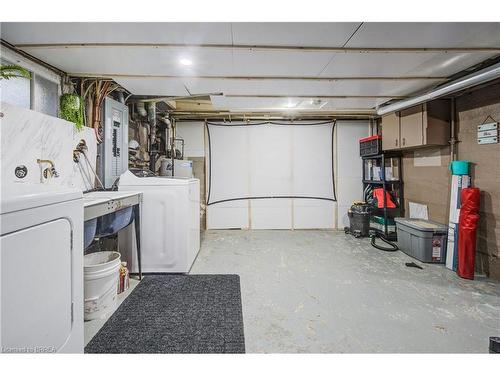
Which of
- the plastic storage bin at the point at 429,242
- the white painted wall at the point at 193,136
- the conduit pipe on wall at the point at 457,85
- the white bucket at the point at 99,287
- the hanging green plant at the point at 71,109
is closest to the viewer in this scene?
the white bucket at the point at 99,287

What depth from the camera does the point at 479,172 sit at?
265 cm

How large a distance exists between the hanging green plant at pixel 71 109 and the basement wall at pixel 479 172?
429 cm

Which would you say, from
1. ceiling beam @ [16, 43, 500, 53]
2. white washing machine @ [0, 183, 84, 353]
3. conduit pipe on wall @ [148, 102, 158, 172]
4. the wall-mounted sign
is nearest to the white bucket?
white washing machine @ [0, 183, 84, 353]

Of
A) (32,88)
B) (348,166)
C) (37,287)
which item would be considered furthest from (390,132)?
(32,88)

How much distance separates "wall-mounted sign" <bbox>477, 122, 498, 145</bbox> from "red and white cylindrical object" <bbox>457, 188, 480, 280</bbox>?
554 millimetres

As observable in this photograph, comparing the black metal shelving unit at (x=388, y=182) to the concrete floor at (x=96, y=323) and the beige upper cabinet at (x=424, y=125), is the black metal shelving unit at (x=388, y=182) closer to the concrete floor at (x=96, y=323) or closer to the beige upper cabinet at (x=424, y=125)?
the beige upper cabinet at (x=424, y=125)

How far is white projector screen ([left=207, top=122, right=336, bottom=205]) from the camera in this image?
4.62 metres

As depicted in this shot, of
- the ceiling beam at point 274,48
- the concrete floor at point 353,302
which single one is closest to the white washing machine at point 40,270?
the concrete floor at point 353,302

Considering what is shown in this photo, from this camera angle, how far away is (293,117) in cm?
458

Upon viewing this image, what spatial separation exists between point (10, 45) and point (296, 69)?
2.39 meters

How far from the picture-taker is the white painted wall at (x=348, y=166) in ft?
15.3

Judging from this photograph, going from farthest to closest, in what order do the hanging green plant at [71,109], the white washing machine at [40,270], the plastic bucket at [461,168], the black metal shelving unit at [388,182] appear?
the black metal shelving unit at [388,182] → the plastic bucket at [461,168] → the hanging green plant at [71,109] → the white washing machine at [40,270]

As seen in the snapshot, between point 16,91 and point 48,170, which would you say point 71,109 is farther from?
point 48,170

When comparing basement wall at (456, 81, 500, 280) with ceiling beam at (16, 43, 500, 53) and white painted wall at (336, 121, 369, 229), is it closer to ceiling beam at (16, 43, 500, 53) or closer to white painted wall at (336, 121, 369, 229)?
ceiling beam at (16, 43, 500, 53)
